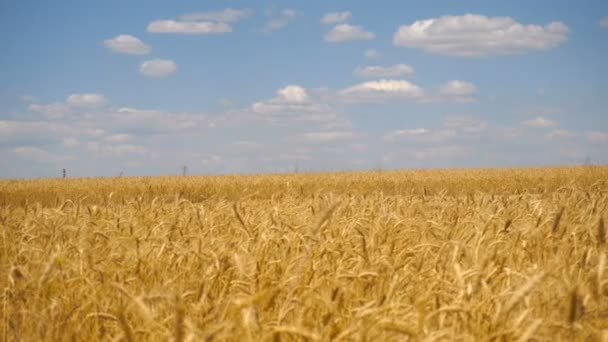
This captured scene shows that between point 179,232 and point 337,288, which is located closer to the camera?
point 337,288

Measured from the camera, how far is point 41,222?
558 centimetres

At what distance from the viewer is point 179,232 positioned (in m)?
5.41

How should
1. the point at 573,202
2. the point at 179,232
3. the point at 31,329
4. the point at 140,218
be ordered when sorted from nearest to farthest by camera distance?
the point at 31,329 < the point at 179,232 < the point at 140,218 < the point at 573,202

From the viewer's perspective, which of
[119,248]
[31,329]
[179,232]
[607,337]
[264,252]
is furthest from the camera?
[179,232]

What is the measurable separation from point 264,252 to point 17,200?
1691 centimetres

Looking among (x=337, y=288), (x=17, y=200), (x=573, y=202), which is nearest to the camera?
(x=337, y=288)

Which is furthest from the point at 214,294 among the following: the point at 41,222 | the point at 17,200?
the point at 17,200

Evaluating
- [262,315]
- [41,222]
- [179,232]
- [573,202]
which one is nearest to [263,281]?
[262,315]

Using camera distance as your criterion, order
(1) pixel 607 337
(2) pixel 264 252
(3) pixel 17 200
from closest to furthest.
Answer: (1) pixel 607 337 → (2) pixel 264 252 → (3) pixel 17 200

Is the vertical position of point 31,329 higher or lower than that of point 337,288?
lower

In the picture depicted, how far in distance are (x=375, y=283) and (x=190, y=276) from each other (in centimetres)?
110

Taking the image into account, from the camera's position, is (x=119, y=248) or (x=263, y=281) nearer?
(x=263, y=281)

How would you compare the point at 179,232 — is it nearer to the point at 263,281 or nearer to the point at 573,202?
the point at 263,281

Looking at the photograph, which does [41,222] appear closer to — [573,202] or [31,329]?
[31,329]
